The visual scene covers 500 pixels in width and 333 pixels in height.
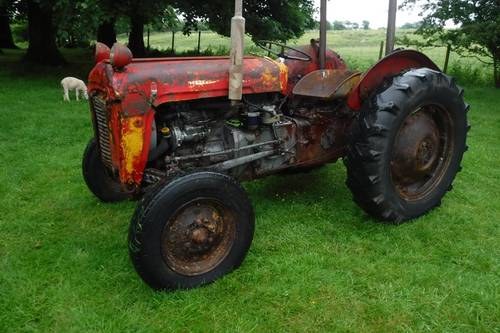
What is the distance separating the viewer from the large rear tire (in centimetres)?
348

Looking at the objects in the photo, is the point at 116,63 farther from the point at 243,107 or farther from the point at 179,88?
the point at 243,107

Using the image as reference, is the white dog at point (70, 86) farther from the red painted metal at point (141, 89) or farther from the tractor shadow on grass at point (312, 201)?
the red painted metal at point (141, 89)

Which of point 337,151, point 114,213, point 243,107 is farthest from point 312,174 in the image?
point 114,213

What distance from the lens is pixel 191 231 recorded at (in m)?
2.95

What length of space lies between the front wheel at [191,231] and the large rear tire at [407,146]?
101 cm

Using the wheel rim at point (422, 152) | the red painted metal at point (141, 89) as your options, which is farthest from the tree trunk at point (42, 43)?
the wheel rim at point (422, 152)

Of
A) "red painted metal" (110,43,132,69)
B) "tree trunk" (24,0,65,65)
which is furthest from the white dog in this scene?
"red painted metal" (110,43,132,69)

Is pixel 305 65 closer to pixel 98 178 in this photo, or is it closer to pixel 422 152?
pixel 422 152

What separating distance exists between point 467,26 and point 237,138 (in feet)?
28.3

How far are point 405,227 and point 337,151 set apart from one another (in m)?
0.83

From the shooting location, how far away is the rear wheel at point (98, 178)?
402cm

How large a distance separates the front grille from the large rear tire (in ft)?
5.74

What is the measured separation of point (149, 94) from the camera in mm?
3002

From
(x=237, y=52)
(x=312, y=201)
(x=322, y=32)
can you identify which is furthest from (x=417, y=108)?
(x=237, y=52)
